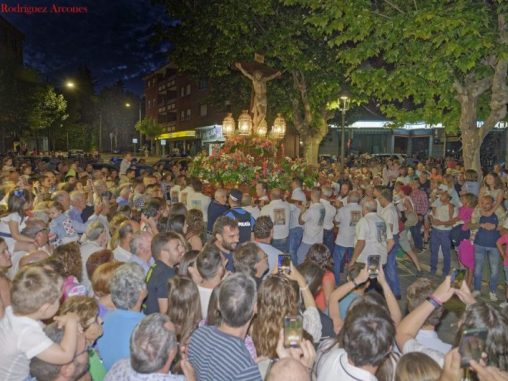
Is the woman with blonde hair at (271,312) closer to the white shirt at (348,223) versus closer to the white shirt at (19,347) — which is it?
the white shirt at (19,347)

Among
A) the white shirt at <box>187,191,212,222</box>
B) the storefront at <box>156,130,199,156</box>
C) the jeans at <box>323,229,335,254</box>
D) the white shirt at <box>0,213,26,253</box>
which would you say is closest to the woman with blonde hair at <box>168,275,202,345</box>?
the white shirt at <box>0,213,26,253</box>

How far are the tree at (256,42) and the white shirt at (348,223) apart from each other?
9233 mm

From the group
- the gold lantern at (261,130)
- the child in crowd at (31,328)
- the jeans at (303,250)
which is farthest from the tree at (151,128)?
the child in crowd at (31,328)

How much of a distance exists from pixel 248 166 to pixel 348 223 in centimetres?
433

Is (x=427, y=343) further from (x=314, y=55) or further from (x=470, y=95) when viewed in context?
(x=314, y=55)

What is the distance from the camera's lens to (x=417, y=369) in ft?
9.24

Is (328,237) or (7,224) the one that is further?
(328,237)

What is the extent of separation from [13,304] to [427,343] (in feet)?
10.1

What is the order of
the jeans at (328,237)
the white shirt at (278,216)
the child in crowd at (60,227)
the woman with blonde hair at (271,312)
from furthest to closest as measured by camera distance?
the jeans at (328,237) → the white shirt at (278,216) → the child in crowd at (60,227) → the woman with blonde hair at (271,312)

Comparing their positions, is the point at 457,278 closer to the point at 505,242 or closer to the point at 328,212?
the point at 505,242

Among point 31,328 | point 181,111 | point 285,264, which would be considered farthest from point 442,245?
point 181,111

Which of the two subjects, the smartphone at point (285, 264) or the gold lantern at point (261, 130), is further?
the gold lantern at point (261, 130)

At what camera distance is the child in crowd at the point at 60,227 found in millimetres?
6758

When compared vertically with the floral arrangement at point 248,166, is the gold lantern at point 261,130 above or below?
above
